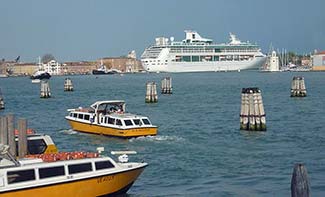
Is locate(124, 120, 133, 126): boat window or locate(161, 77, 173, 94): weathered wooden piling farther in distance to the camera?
locate(161, 77, 173, 94): weathered wooden piling

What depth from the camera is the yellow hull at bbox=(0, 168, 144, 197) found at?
19.2m

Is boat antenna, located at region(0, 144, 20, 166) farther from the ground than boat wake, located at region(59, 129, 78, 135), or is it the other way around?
boat antenna, located at region(0, 144, 20, 166)

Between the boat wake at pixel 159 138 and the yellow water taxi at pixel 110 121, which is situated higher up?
the yellow water taxi at pixel 110 121

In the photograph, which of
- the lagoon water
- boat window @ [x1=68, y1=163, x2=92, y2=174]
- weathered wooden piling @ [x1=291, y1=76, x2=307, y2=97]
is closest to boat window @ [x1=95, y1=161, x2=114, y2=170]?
boat window @ [x1=68, y1=163, x2=92, y2=174]

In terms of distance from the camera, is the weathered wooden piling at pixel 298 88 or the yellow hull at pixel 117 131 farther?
the weathered wooden piling at pixel 298 88

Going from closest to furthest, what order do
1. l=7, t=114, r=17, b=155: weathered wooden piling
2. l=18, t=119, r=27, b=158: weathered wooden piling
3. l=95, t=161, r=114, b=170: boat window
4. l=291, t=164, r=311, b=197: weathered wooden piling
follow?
1. l=291, t=164, r=311, b=197: weathered wooden piling
2. l=95, t=161, r=114, b=170: boat window
3. l=7, t=114, r=17, b=155: weathered wooden piling
4. l=18, t=119, r=27, b=158: weathered wooden piling

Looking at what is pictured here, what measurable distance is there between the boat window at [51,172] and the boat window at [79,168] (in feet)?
0.96

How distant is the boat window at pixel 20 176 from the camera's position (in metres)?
19.1

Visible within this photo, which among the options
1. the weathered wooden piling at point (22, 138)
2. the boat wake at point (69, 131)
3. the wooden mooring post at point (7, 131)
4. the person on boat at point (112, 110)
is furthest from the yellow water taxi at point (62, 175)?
the boat wake at point (69, 131)

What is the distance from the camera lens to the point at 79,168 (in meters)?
20.2

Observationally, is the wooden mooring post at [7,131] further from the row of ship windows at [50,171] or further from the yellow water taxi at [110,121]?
the yellow water taxi at [110,121]

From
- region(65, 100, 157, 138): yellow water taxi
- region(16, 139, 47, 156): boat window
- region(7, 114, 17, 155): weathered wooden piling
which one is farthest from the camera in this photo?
region(65, 100, 157, 138): yellow water taxi

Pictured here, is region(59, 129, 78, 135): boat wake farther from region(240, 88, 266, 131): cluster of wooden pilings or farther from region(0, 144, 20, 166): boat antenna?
region(0, 144, 20, 166): boat antenna

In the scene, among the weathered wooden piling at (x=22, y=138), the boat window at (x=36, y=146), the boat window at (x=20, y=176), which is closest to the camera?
the boat window at (x=20, y=176)
